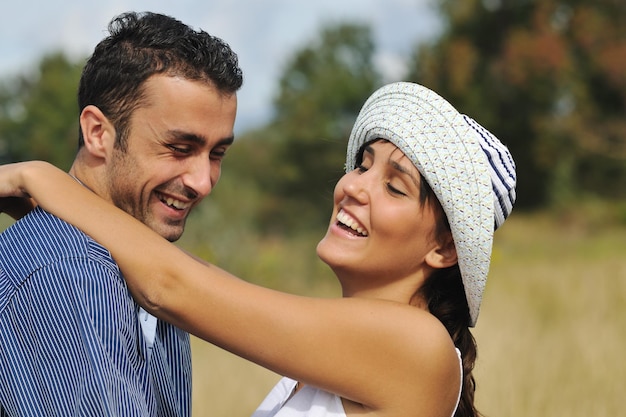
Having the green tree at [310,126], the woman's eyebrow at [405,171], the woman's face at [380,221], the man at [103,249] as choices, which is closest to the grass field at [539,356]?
the woman's face at [380,221]

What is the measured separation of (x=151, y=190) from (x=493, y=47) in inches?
1199

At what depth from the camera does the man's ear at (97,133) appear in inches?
102

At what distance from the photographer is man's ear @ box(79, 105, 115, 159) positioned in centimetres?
259

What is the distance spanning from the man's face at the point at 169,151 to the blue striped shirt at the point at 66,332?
36 cm

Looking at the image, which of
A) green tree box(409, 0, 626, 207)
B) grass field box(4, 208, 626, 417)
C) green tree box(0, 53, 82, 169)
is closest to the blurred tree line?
green tree box(409, 0, 626, 207)

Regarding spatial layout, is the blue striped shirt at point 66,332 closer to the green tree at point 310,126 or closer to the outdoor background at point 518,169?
the outdoor background at point 518,169

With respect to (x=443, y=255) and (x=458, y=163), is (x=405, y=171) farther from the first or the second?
(x=443, y=255)

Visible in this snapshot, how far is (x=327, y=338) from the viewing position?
2.40 m

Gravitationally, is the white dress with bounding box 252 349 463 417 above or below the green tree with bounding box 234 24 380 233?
above

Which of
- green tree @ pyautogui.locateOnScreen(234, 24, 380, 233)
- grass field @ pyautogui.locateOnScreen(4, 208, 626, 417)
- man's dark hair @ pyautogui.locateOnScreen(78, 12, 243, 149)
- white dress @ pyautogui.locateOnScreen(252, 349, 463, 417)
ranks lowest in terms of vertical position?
green tree @ pyautogui.locateOnScreen(234, 24, 380, 233)

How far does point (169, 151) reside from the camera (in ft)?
8.38

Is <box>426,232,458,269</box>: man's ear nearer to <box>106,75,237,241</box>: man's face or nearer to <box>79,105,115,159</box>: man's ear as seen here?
<box>106,75,237,241</box>: man's face

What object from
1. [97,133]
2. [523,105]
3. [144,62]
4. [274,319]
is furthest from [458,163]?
[523,105]

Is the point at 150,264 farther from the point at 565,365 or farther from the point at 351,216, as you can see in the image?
the point at 565,365
